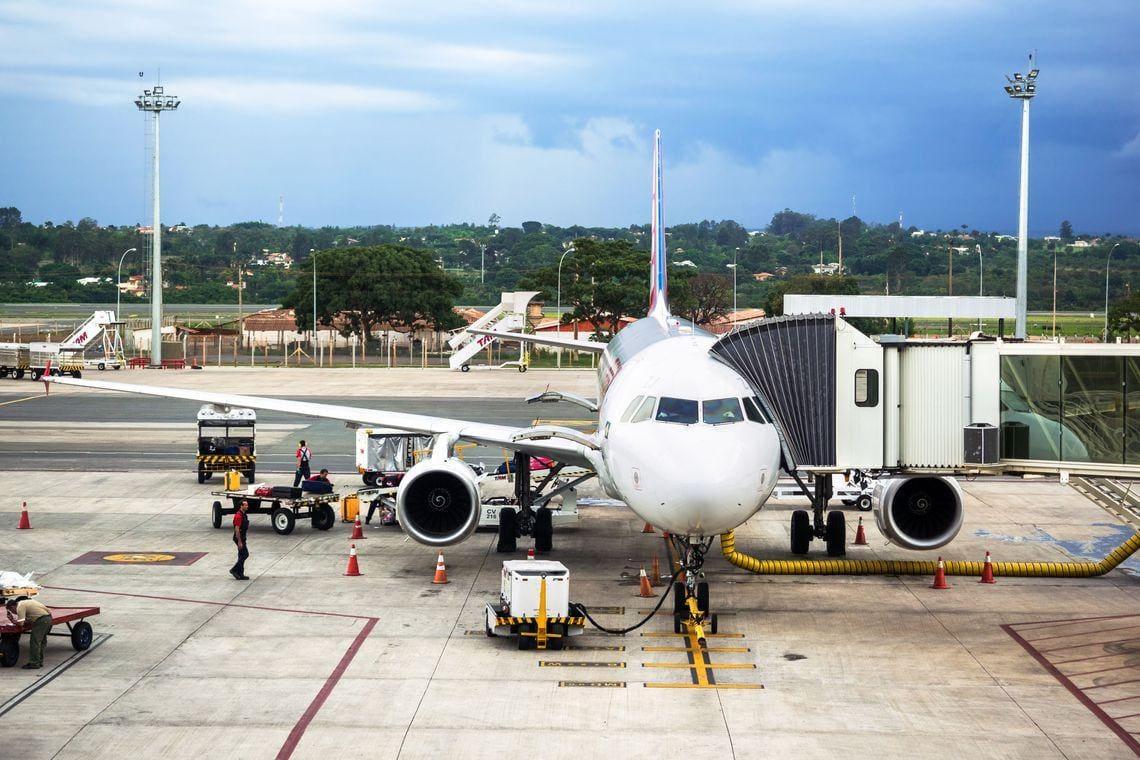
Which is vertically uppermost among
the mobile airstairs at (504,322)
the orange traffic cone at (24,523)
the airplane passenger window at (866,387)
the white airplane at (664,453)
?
the mobile airstairs at (504,322)

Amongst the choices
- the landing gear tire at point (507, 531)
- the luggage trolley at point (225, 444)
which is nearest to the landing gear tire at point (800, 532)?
the landing gear tire at point (507, 531)

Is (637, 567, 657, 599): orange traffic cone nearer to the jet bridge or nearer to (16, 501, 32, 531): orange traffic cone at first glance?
the jet bridge

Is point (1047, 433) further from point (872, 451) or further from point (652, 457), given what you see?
point (652, 457)

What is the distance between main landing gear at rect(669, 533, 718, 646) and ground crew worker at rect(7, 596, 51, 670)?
386 inches

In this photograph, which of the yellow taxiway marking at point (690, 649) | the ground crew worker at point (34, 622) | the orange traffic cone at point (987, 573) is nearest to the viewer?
the ground crew worker at point (34, 622)

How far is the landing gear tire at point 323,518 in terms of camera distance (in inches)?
1240

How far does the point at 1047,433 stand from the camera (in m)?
23.2

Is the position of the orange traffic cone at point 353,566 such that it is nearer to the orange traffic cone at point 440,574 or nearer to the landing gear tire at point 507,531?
the orange traffic cone at point 440,574

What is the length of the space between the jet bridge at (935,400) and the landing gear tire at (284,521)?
39.8ft

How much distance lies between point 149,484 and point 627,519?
1460cm

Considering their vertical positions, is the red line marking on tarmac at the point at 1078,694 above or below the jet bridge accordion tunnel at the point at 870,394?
below

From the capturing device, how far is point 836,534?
28656mm

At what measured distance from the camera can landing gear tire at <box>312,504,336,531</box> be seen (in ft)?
103

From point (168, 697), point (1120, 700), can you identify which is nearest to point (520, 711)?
point (168, 697)
